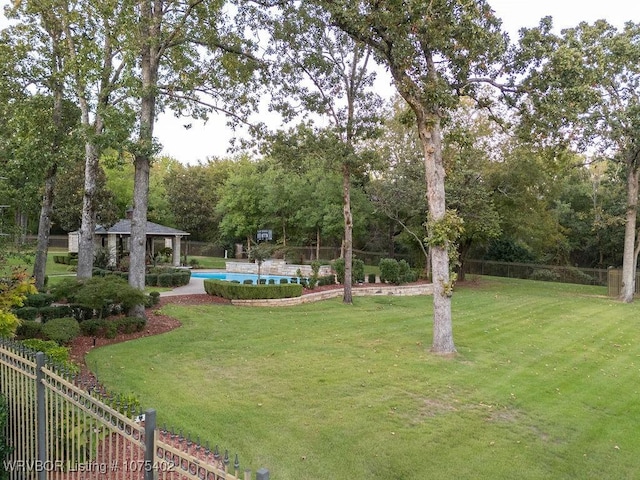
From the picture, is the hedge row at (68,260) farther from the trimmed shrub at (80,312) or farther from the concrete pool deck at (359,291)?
the trimmed shrub at (80,312)

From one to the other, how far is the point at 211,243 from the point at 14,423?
127 feet

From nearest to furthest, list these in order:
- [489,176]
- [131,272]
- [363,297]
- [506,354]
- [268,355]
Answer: [268,355] < [506,354] < [131,272] < [363,297] < [489,176]

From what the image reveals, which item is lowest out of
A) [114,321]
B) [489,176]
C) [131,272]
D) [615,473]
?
[615,473]

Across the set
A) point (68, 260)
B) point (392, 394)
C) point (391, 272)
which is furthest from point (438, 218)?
point (68, 260)

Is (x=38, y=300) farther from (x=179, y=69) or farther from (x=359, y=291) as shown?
(x=359, y=291)

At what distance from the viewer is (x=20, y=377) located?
Answer: 4137 millimetres

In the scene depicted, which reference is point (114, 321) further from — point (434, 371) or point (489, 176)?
point (489, 176)

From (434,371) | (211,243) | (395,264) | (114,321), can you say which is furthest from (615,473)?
(211,243)

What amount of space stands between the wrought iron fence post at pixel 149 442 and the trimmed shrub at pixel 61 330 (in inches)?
271

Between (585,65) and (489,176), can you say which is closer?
(585,65)

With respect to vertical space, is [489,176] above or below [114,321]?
above

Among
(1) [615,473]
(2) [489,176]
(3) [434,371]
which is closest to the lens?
(1) [615,473]

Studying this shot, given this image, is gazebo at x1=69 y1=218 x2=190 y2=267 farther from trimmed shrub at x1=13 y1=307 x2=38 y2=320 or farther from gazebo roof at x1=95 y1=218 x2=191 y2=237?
trimmed shrub at x1=13 y1=307 x2=38 y2=320

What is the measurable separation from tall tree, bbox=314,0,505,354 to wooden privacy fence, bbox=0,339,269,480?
618cm
